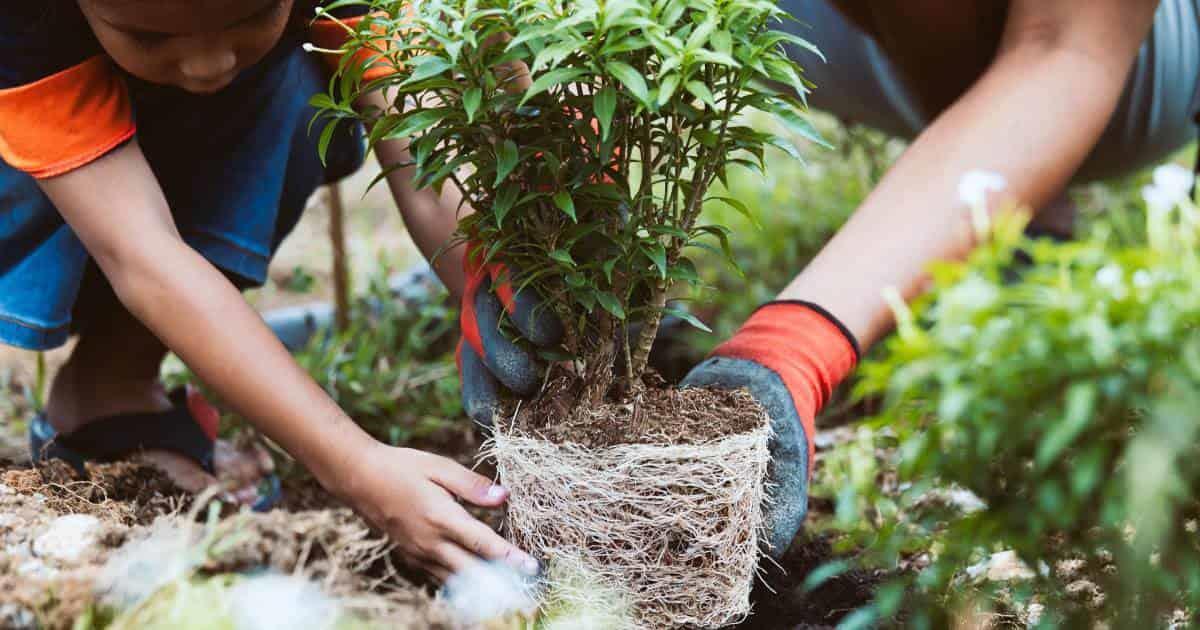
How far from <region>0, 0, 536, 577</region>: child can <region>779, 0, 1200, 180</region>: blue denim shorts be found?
54.0 inches

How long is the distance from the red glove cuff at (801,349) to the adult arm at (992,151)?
3 centimetres

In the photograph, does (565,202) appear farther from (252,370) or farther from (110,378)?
(110,378)

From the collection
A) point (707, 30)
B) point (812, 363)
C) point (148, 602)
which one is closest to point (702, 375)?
point (812, 363)

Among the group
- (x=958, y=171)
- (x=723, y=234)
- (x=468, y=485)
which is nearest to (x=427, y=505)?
(x=468, y=485)

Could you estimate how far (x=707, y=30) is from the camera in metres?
1.28

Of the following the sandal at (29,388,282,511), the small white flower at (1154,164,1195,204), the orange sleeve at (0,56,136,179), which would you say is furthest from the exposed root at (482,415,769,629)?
the sandal at (29,388,282,511)

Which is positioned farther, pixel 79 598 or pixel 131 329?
pixel 131 329

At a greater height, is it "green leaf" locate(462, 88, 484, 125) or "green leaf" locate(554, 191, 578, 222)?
"green leaf" locate(462, 88, 484, 125)

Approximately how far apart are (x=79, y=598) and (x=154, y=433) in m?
1.16

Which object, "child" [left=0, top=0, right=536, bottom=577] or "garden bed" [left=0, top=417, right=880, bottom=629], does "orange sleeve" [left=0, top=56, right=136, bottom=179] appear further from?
"garden bed" [left=0, top=417, right=880, bottom=629]

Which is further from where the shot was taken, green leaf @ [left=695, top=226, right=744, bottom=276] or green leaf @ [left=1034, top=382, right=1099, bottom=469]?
green leaf @ [left=695, top=226, right=744, bottom=276]

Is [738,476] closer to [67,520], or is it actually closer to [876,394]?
[67,520]

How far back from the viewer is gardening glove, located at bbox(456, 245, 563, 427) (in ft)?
5.24

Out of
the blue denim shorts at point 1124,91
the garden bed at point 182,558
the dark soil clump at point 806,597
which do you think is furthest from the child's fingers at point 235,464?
the blue denim shorts at point 1124,91
